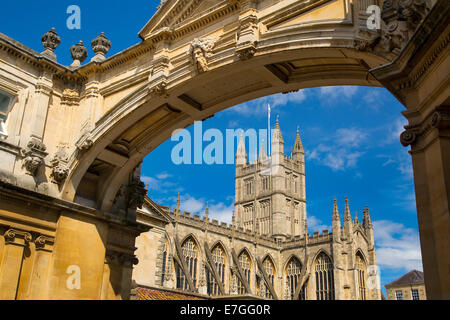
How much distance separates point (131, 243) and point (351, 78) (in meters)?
7.91

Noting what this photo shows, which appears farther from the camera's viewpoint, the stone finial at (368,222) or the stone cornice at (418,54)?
the stone finial at (368,222)

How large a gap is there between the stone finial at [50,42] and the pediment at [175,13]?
10.2 feet

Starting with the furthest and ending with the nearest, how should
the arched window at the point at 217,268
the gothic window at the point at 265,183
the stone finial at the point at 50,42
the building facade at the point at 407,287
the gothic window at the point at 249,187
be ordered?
the gothic window at the point at 249,187
the gothic window at the point at 265,183
the building facade at the point at 407,287
the arched window at the point at 217,268
the stone finial at the point at 50,42

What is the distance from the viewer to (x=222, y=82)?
11406mm

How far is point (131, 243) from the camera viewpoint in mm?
13992

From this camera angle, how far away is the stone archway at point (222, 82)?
21.4 ft

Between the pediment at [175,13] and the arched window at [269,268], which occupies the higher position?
the arched window at [269,268]

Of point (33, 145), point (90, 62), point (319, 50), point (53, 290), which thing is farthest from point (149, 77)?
point (53, 290)

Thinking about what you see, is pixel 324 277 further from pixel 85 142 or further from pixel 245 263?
pixel 85 142

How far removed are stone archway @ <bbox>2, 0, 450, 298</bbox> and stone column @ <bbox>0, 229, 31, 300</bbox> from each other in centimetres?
99

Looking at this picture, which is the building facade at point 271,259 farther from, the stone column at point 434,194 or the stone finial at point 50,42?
the stone column at point 434,194

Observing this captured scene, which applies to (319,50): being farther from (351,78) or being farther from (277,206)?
(277,206)

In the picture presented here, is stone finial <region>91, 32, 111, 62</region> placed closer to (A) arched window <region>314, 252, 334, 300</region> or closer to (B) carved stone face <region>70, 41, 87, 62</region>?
(B) carved stone face <region>70, 41, 87, 62</region>

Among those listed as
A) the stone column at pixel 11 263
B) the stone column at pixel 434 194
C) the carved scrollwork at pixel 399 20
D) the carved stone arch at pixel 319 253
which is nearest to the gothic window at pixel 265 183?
the carved stone arch at pixel 319 253
